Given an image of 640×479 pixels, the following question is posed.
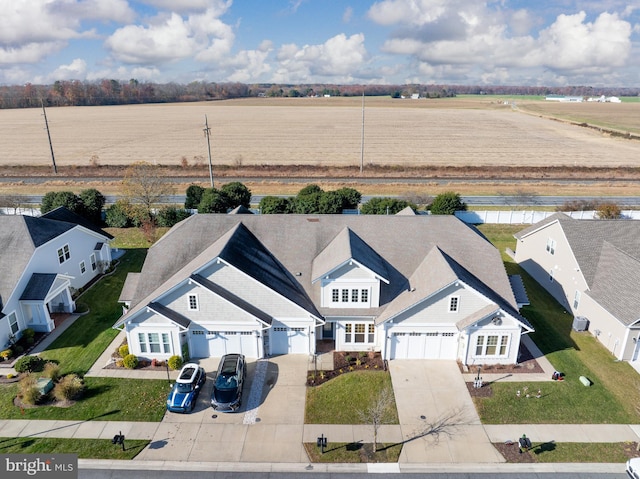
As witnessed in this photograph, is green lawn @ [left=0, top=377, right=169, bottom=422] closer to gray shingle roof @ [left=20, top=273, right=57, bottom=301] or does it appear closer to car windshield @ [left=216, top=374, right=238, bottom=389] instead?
car windshield @ [left=216, top=374, right=238, bottom=389]

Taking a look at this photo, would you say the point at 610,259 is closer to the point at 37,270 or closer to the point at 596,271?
the point at 596,271

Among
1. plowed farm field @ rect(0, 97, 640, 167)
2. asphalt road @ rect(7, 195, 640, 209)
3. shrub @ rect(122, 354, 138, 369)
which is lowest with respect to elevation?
shrub @ rect(122, 354, 138, 369)

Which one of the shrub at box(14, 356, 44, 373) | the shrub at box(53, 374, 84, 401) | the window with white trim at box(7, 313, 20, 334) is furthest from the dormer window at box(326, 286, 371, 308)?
the window with white trim at box(7, 313, 20, 334)

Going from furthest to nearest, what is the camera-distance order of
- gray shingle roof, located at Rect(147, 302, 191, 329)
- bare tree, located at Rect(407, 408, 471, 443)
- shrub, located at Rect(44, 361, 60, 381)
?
gray shingle roof, located at Rect(147, 302, 191, 329)
shrub, located at Rect(44, 361, 60, 381)
bare tree, located at Rect(407, 408, 471, 443)

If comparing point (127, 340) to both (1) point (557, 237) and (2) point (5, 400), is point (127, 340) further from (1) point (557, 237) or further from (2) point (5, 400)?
(1) point (557, 237)

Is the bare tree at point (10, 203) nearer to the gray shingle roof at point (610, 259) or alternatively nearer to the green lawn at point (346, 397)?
the green lawn at point (346, 397)
